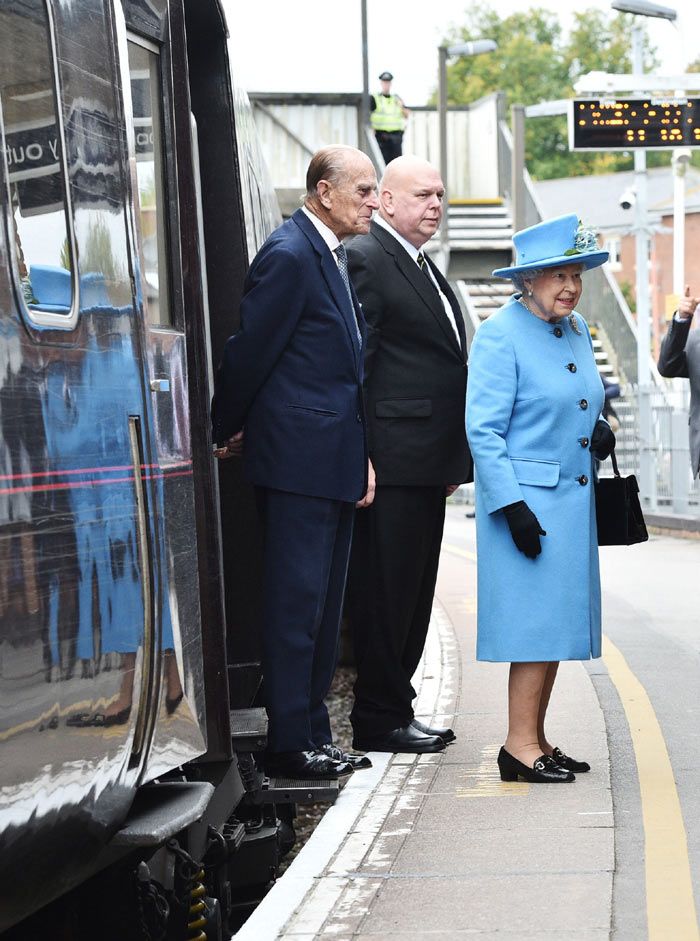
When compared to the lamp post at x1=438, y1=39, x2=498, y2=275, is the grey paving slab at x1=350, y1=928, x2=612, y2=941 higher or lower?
lower

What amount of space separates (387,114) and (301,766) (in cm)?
2354

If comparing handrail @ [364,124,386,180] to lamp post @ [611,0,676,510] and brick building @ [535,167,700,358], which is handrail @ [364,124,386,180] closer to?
lamp post @ [611,0,676,510]

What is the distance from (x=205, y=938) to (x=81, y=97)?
225 cm

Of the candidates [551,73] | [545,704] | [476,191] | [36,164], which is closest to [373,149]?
[476,191]

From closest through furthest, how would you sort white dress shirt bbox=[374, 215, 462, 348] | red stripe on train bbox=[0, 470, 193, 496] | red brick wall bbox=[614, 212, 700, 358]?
red stripe on train bbox=[0, 470, 193, 496], white dress shirt bbox=[374, 215, 462, 348], red brick wall bbox=[614, 212, 700, 358]

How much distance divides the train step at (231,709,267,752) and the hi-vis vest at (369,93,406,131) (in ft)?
75.4

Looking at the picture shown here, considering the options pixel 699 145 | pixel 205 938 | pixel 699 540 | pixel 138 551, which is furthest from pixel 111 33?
pixel 699 145

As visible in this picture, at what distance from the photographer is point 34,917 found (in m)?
4.52

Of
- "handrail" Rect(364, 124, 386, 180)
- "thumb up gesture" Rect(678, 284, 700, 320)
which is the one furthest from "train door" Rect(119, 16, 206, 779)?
"handrail" Rect(364, 124, 386, 180)

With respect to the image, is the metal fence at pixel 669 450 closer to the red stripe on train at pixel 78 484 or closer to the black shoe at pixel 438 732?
the black shoe at pixel 438 732

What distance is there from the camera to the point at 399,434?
21.8 ft

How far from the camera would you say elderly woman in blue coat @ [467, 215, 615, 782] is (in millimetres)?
6234

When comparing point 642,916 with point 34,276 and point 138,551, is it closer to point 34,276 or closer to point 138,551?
point 138,551

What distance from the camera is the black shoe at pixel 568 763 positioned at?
20.9ft
